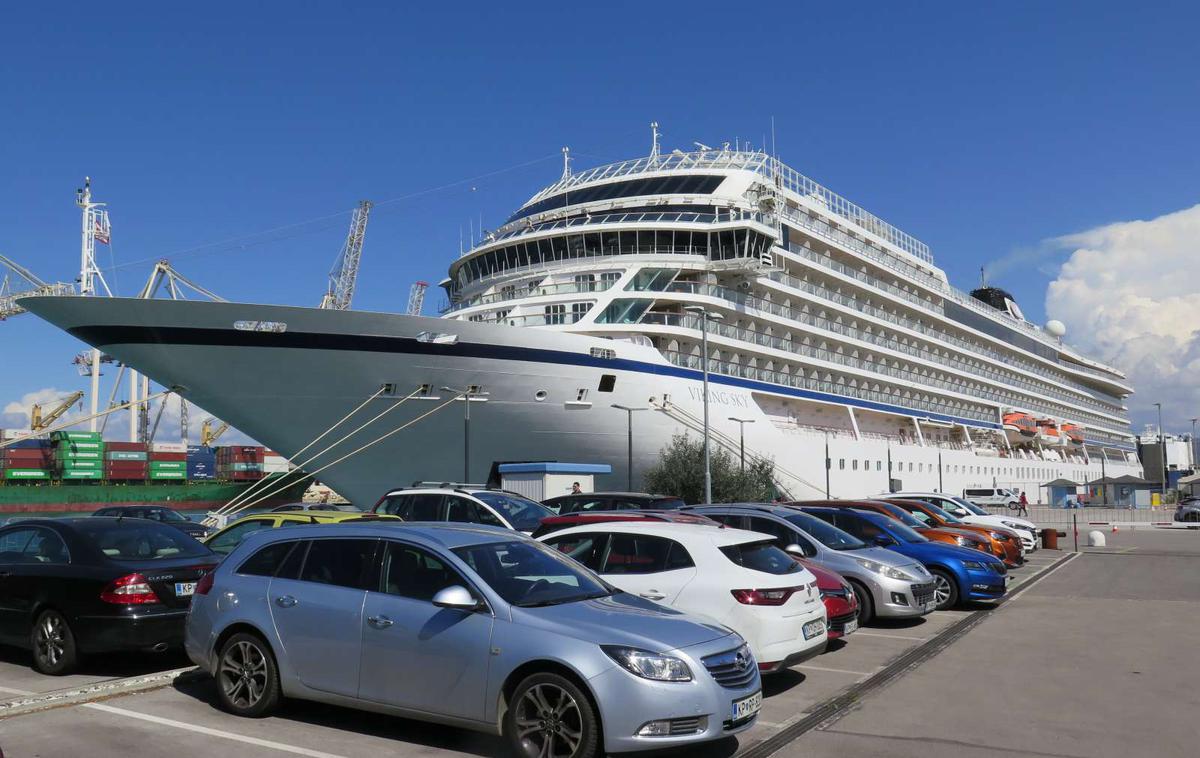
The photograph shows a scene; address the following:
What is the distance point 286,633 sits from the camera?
6.36 m

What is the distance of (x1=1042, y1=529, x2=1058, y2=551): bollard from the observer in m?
25.5

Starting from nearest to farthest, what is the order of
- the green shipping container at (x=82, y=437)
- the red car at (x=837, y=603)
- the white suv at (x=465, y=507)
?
the red car at (x=837, y=603), the white suv at (x=465, y=507), the green shipping container at (x=82, y=437)

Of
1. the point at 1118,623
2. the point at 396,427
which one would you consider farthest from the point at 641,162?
the point at 1118,623

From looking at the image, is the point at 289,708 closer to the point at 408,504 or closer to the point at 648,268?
the point at 408,504

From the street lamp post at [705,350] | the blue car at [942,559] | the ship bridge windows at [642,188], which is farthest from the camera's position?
the ship bridge windows at [642,188]

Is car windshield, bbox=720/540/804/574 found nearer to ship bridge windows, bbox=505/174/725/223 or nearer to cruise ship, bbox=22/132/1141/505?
cruise ship, bbox=22/132/1141/505

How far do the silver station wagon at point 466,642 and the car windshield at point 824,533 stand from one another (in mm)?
5865

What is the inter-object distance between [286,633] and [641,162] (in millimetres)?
33290

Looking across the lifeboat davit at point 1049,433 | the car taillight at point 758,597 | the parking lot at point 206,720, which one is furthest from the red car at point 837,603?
the lifeboat davit at point 1049,433

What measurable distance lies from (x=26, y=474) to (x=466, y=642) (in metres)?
67.9

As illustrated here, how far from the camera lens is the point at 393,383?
77.2ft

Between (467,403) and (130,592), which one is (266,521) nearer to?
(130,592)

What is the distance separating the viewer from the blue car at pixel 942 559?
503 inches

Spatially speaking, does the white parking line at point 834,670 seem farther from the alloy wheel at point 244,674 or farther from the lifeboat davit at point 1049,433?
the lifeboat davit at point 1049,433
